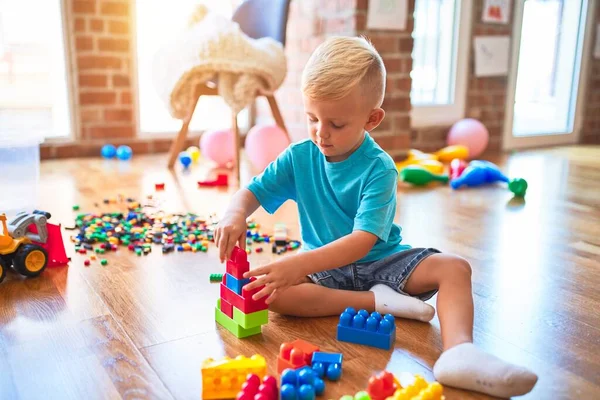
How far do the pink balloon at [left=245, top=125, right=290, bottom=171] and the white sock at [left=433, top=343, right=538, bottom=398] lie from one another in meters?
1.67

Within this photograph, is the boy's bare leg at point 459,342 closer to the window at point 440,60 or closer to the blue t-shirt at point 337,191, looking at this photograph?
the blue t-shirt at point 337,191

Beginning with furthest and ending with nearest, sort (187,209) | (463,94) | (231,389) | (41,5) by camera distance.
→ (463,94) → (41,5) → (187,209) → (231,389)

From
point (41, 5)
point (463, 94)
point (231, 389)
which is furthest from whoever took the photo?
point (463, 94)

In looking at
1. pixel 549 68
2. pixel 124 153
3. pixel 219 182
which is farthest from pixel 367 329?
pixel 549 68

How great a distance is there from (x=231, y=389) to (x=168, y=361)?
0.48 feet

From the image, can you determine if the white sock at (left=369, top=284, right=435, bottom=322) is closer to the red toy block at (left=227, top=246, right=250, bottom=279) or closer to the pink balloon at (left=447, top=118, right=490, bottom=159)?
the red toy block at (left=227, top=246, right=250, bottom=279)

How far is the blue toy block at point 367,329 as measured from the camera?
92 cm

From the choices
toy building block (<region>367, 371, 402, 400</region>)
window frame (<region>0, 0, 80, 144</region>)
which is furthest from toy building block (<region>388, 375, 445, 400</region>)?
window frame (<region>0, 0, 80, 144</region>)

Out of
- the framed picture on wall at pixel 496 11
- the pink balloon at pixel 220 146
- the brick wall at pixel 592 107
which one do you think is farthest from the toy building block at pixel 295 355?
the brick wall at pixel 592 107

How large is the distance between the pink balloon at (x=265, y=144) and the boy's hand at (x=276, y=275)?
5.08 ft

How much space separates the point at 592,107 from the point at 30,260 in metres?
3.71

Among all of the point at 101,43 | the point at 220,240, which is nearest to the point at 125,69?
the point at 101,43

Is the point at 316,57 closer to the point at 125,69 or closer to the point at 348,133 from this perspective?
the point at 348,133

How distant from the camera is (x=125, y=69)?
2850 mm
